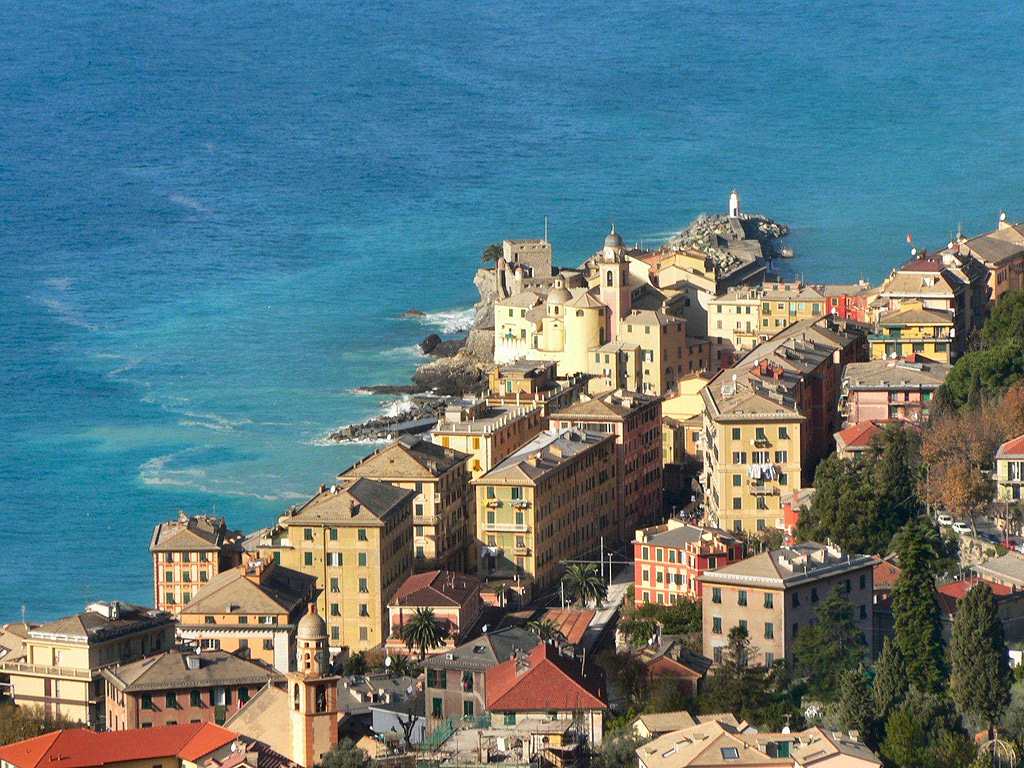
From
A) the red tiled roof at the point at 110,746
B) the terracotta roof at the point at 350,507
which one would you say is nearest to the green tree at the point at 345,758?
the red tiled roof at the point at 110,746

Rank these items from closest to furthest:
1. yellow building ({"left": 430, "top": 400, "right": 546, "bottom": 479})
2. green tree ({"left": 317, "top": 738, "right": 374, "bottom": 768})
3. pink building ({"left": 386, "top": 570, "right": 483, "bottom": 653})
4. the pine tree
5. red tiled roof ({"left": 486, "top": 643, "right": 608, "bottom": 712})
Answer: green tree ({"left": 317, "top": 738, "right": 374, "bottom": 768})
the pine tree
red tiled roof ({"left": 486, "top": 643, "right": 608, "bottom": 712})
pink building ({"left": 386, "top": 570, "right": 483, "bottom": 653})
yellow building ({"left": 430, "top": 400, "right": 546, "bottom": 479})

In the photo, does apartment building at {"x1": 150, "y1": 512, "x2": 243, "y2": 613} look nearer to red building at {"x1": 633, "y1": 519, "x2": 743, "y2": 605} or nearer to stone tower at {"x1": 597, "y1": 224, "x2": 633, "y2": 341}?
red building at {"x1": 633, "y1": 519, "x2": 743, "y2": 605}

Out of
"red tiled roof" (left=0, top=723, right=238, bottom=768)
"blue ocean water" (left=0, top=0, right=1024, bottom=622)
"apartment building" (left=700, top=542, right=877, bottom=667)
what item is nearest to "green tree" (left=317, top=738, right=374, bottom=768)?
"red tiled roof" (left=0, top=723, right=238, bottom=768)

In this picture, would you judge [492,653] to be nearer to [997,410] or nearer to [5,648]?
[5,648]

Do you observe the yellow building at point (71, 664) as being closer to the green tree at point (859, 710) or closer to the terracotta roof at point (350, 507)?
the terracotta roof at point (350, 507)

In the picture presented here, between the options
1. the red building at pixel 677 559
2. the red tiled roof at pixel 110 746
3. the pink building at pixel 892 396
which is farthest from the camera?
the pink building at pixel 892 396

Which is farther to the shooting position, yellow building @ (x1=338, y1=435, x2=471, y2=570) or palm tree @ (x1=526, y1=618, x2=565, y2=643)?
yellow building @ (x1=338, y1=435, x2=471, y2=570)

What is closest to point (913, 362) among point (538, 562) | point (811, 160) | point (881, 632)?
point (538, 562)
